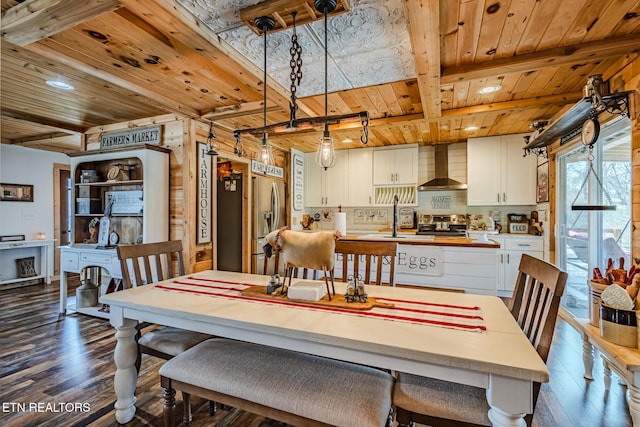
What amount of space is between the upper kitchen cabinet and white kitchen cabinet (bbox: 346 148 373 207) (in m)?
1.58

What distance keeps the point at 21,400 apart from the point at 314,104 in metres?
3.35

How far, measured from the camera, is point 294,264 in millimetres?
1665

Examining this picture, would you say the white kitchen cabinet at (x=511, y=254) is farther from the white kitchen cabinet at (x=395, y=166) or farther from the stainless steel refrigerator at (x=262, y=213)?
the stainless steel refrigerator at (x=262, y=213)

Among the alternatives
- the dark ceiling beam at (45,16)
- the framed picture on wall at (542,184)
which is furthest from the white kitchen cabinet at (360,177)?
the dark ceiling beam at (45,16)

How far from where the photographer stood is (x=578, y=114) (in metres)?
2.42

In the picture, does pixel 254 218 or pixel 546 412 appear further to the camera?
pixel 254 218

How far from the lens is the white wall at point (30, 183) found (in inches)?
193

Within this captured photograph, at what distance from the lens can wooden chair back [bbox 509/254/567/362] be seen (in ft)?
3.76

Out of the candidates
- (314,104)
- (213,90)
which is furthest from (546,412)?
(213,90)

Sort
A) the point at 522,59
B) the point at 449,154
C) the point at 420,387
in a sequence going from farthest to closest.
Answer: the point at 449,154 < the point at 522,59 < the point at 420,387

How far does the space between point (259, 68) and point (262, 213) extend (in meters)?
2.46

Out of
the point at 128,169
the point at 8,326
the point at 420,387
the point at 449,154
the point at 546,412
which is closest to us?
the point at 420,387

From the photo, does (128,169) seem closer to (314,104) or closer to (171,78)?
(171,78)

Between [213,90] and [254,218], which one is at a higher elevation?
[213,90]
